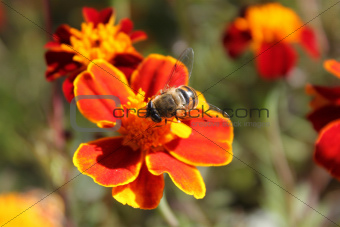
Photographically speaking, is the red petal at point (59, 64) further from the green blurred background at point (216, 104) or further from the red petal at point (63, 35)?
the green blurred background at point (216, 104)

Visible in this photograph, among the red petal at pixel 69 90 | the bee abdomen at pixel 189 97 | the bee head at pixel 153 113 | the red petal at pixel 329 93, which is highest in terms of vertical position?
the red petal at pixel 329 93

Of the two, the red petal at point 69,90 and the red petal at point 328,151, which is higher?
the red petal at point 69,90

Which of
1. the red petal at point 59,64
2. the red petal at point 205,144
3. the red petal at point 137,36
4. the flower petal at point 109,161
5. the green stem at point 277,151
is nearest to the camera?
the flower petal at point 109,161

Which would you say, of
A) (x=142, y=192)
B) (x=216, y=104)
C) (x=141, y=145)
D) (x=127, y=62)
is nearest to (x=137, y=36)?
(x=127, y=62)

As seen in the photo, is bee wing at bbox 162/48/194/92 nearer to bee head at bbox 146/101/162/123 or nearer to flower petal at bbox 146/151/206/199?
bee head at bbox 146/101/162/123

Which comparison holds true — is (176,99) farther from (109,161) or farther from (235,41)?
(235,41)

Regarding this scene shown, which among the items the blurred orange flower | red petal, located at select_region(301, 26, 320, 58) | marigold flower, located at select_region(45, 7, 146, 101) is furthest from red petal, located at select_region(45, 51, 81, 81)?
red petal, located at select_region(301, 26, 320, 58)

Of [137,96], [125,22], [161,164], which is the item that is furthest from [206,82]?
[161,164]

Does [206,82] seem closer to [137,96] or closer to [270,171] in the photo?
[270,171]

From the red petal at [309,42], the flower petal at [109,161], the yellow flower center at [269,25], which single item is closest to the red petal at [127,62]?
the flower petal at [109,161]
